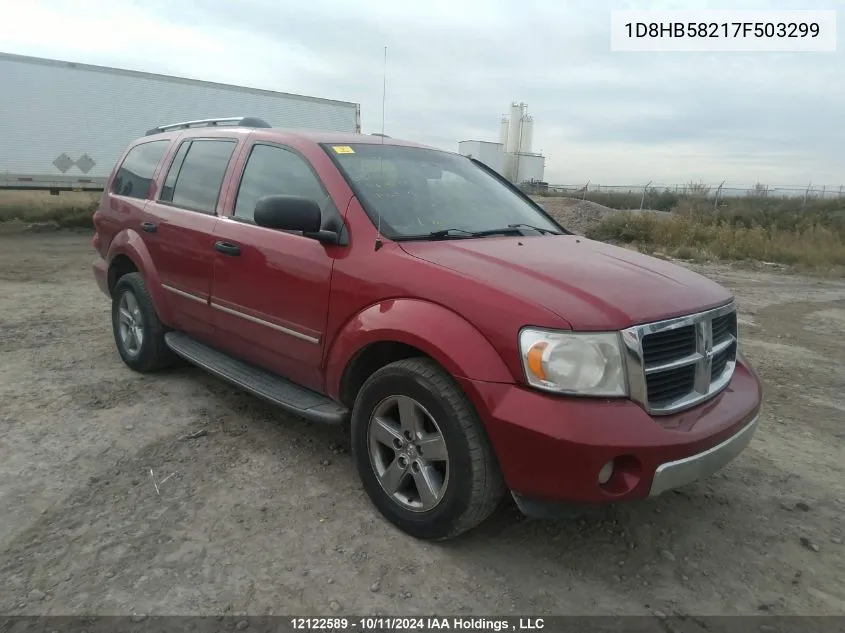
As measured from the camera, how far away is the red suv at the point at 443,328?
2223 mm

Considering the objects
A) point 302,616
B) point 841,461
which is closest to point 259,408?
point 302,616

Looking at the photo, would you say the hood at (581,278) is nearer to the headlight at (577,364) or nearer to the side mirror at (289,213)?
the headlight at (577,364)

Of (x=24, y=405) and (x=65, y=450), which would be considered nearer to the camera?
(x=65, y=450)

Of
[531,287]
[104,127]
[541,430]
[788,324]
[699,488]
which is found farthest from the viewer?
[104,127]

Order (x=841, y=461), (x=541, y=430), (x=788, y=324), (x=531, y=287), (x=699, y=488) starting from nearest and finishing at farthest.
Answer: (x=541, y=430)
(x=531, y=287)
(x=699, y=488)
(x=841, y=461)
(x=788, y=324)

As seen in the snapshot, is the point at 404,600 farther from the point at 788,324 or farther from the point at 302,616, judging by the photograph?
the point at 788,324

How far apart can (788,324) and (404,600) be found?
690 cm

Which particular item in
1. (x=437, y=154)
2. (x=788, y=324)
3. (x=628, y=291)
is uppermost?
(x=437, y=154)

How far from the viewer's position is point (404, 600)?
229 centimetres

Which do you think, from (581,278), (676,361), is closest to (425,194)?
(581,278)

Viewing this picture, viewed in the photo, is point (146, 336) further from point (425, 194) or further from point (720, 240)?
point (720, 240)

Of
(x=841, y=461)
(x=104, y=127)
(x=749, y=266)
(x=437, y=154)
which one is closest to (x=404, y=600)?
(x=437, y=154)

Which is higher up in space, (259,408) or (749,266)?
(749,266)

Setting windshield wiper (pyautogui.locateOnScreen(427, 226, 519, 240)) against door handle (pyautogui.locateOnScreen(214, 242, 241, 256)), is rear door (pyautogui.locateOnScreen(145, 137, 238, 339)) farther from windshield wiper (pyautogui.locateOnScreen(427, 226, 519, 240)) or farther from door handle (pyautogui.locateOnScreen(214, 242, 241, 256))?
windshield wiper (pyautogui.locateOnScreen(427, 226, 519, 240))
